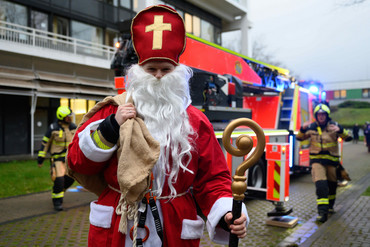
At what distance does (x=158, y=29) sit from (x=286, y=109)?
26.0 feet

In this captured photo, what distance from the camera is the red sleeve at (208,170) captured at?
207cm

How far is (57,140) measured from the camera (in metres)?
6.76

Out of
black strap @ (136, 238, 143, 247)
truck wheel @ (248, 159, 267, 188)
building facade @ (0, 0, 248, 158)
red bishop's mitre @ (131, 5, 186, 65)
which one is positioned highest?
building facade @ (0, 0, 248, 158)

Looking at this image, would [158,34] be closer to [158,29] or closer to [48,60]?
[158,29]

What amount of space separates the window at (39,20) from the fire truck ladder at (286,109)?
13.3 metres

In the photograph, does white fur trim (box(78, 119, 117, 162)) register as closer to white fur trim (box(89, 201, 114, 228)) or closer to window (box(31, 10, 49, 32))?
white fur trim (box(89, 201, 114, 228))

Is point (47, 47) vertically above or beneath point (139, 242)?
above

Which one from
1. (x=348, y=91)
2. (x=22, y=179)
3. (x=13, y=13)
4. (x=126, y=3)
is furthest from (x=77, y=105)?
(x=348, y=91)

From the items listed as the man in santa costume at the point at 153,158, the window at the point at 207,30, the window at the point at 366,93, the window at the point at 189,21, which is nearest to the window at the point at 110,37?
the window at the point at 189,21

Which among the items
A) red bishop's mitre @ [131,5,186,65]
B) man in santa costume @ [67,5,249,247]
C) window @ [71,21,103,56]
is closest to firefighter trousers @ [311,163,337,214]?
man in santa costume @ [67,5,249,247]

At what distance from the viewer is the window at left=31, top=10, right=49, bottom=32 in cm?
1652

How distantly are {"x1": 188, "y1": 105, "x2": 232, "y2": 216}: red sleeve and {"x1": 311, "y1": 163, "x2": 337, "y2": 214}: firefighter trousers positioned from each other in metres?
4.38

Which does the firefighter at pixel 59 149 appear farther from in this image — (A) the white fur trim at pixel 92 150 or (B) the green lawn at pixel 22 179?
(A) the white fur trim at pixel 92 150

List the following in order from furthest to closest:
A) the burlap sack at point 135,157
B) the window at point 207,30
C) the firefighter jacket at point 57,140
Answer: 1. the window at point 207,30
2. the firefighter jacket at point 57,140
3. the burlap sack at point 135,157
